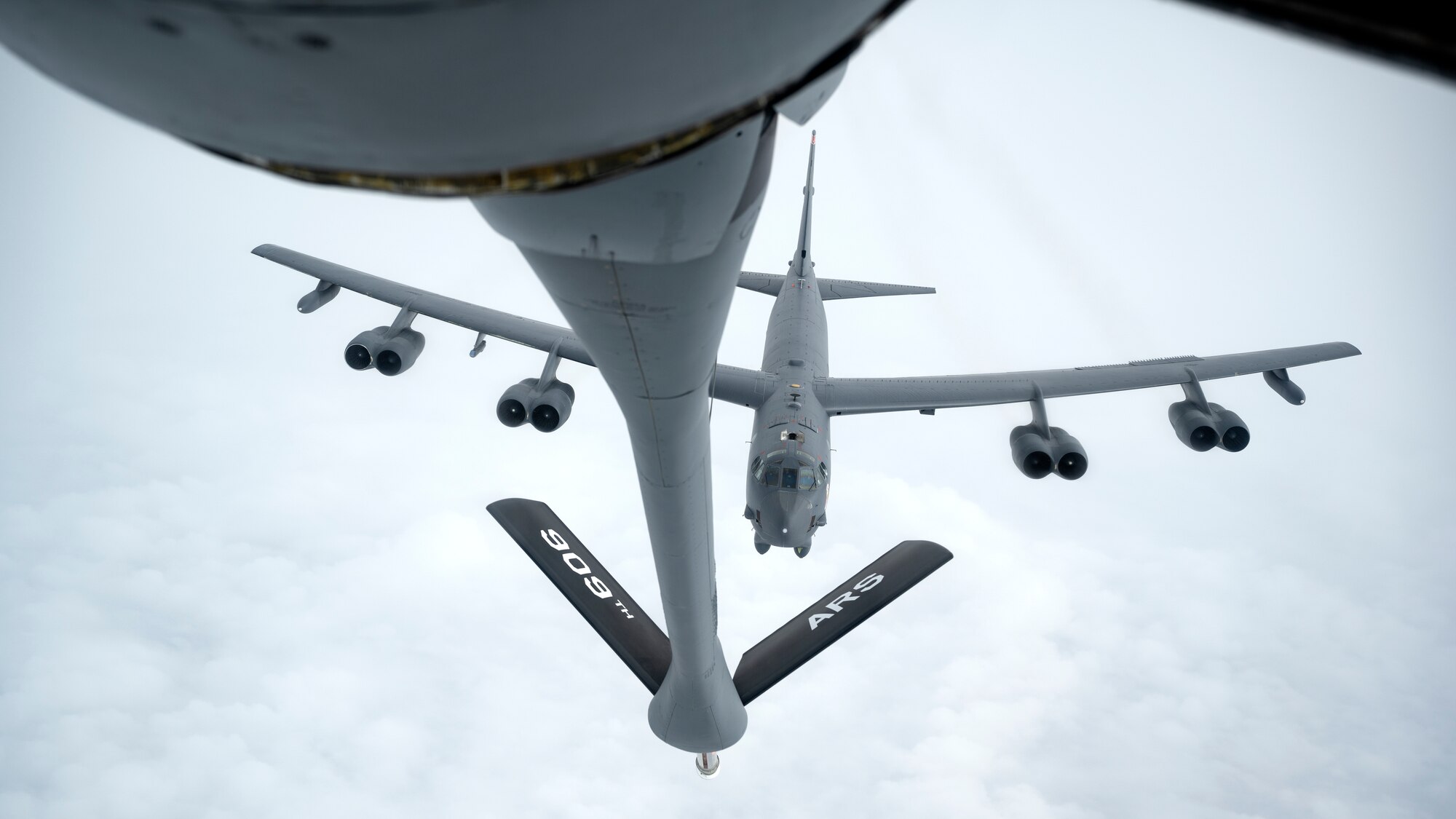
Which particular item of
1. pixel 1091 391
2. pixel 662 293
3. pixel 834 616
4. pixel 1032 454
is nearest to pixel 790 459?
pixel 834 616

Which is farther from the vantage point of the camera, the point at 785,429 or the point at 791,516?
the point at 785,429

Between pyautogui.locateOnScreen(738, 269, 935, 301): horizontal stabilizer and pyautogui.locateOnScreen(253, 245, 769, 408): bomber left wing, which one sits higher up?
pyautogui.locateOnScreen(738, 269, 935, 301): horizontal stabilizer

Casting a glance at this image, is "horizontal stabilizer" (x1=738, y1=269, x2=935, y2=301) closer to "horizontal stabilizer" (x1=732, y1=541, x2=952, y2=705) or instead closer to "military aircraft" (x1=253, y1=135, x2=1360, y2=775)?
"military aircraft" (x1=253, y1=135, x2=1360, y2=775)

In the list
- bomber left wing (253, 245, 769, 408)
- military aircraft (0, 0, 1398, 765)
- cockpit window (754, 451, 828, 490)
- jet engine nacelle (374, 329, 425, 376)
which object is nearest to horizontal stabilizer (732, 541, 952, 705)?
cockpit window (754, 451, 828, 490)

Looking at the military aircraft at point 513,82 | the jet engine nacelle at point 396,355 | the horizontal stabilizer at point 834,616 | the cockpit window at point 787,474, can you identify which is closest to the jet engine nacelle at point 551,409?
the jet engine nacelle at point 396,355

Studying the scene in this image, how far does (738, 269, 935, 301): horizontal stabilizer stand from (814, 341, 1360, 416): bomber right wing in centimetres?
997

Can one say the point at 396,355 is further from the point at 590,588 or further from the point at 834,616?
the point at 834,616

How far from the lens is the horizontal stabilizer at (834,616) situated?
1347 centimetres

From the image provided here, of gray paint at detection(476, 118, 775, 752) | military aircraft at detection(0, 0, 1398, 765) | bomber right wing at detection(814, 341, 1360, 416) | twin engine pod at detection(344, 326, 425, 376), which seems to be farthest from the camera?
bomber right wing at detection(814, 341, 1360, 416)

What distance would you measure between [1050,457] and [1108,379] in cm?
263

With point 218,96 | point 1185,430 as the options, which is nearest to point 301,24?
point 218,96

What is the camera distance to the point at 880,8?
88.9 inches

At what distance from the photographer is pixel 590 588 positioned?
13977 millimetres

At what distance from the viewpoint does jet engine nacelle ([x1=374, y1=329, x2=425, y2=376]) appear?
14141 millimetres
